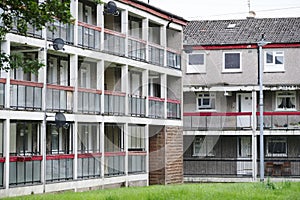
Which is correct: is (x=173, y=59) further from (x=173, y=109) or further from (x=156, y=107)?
(x=156, y=107)

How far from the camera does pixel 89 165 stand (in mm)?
36156

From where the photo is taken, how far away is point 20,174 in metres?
30.4

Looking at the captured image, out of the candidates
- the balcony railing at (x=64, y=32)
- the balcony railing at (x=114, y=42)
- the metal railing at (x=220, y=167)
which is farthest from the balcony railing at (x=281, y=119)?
the balcony railing at (x=64, y=32)

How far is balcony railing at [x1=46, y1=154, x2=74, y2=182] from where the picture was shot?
32.4 metres

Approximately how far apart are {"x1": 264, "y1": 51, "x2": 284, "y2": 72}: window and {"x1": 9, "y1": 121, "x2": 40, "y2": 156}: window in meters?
26.6

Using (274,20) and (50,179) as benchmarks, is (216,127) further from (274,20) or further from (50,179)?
(50,179)

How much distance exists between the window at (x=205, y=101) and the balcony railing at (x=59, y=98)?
23.6 metres

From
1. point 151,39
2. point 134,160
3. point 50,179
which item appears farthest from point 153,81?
point 50,179

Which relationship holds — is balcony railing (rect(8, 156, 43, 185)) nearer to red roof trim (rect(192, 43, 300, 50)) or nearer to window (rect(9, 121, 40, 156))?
window (rect(9, 121, 40, 156))

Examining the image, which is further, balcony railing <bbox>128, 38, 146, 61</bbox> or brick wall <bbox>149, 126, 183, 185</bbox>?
brick wall <bbox>149, 126, 183, 185</bbox>

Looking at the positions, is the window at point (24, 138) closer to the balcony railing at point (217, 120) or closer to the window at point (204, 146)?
the balcony railing at point (217, 120)

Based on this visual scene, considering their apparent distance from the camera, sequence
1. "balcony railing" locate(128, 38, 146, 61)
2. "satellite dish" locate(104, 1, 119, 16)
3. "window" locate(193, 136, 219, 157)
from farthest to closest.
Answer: "window" locate(193, 136, 219, 157) → "balcony railing" locate(128, 38, 146, 61) → "satellite dish" locate(104, 1, 119, 16)

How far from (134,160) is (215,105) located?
17469 mm

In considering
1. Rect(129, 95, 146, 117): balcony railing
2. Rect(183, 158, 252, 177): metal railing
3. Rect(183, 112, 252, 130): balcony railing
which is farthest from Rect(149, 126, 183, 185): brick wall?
Rect(183, 112, 252, 130): balcony railing
